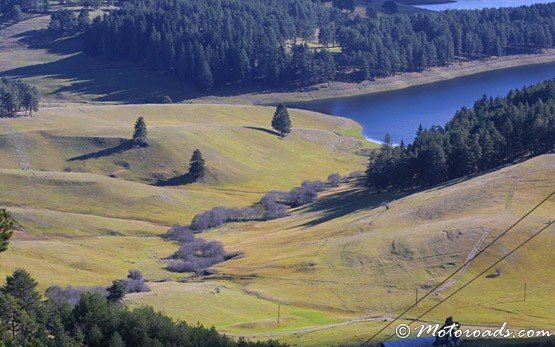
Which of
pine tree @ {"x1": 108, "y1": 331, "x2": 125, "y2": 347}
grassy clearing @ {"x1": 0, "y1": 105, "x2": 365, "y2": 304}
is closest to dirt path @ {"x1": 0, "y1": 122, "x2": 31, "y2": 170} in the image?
grassy clearing @ {"x1": 0, "y1": 105, "x2": 365, "y2": 304}

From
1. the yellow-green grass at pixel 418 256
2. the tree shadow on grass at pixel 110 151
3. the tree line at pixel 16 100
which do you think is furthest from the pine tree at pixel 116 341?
the tree line at pixel 16 100

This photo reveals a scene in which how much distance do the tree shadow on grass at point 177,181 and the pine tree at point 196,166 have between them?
23.3 inches

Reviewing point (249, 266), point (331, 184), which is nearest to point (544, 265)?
point (249, 266)

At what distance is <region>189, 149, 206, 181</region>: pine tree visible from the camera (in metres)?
141

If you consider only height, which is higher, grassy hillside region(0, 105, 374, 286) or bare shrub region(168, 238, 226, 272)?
grassy hillside region(0, 105, 374, 286)

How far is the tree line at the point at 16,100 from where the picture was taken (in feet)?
530

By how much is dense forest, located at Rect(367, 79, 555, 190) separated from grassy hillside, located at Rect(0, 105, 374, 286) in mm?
21917

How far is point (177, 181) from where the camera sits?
141m

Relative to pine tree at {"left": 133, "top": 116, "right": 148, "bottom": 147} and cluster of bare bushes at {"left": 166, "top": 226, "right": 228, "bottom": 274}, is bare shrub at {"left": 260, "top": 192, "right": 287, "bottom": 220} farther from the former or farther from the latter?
pine tree at {"left": 133, "top": 116, "right": 148, "bottom": 147}

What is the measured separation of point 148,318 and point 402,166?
65802 millimetres

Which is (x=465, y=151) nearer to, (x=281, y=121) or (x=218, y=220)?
(x=218, y=220)

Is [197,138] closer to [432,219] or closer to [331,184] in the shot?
[331,184]

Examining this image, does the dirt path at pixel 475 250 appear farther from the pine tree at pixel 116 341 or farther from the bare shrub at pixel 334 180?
the bare shrub at pixel 334 180

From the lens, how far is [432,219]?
9619 centimetres
